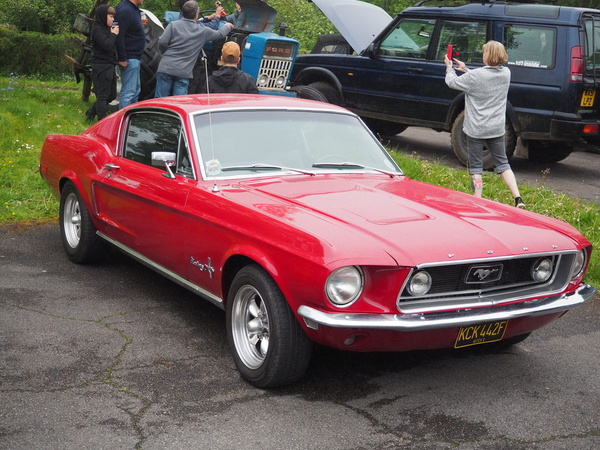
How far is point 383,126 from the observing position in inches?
518

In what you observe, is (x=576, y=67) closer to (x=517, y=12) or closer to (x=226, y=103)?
(x=517, y=12)

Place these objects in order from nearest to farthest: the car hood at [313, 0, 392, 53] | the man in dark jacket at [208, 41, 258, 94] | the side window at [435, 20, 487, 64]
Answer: the man in dark jacket at [208, 41, 258, 94]
the side window at [435, 20, 487, 64]
the car hood at [313, 0, 392, 53]

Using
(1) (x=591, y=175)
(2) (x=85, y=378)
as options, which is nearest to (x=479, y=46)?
(1) (x=591, y=175)

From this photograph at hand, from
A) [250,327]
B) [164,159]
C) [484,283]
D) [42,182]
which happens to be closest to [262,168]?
[164,159]

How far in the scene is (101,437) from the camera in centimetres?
361

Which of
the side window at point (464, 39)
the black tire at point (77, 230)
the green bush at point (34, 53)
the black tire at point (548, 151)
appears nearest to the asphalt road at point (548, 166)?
the black tire at point (548, 151)

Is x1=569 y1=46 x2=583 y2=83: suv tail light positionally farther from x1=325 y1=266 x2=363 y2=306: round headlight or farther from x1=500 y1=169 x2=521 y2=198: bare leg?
x1=325 y1=266 x2=363 y2=306: round headlight

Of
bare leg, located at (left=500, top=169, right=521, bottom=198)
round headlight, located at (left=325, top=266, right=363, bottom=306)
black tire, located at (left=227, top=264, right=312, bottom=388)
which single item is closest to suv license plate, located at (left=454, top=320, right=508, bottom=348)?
round headlight, located at (left=325, top=266, right=363, bottom=306)

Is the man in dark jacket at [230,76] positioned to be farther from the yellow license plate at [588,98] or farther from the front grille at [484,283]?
the front grille at [484,283]

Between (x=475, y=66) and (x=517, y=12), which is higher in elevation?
(x=517, y=12)

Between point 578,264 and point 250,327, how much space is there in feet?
6.26

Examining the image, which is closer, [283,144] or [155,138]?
[283,144]

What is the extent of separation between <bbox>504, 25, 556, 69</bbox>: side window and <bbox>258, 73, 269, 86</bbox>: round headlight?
3.66 metres

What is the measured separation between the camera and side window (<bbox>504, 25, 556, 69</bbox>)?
33.2ft
